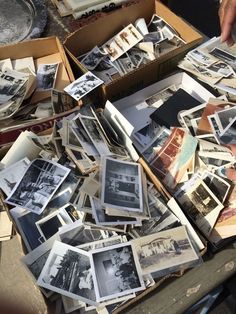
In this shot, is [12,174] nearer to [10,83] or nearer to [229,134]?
[10,83]

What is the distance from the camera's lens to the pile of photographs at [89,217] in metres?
1.06

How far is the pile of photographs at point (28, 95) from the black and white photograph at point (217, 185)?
583mm

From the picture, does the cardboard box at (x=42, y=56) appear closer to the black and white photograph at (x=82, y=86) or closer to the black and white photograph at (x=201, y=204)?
the black and white photograph at (x=82, y=86)

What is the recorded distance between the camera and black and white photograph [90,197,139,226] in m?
1.10

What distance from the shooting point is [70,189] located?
4.16 feet

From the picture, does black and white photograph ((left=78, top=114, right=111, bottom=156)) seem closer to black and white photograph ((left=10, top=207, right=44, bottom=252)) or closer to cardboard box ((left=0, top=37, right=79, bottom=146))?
cardboard box ((left=0, top=37, right=79, bottom=146))

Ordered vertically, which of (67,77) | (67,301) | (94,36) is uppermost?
(94,36)

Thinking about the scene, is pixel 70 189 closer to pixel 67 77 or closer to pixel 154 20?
pixel 67 77

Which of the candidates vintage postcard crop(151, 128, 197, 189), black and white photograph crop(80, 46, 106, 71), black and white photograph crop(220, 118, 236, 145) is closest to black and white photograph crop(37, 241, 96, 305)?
vintage postcard crop(151, 128, 197, 189)

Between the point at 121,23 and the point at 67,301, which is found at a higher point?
the point at 121,23

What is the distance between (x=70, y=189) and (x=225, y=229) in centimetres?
54

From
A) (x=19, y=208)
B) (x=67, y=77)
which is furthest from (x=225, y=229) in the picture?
(x=67, y=77)

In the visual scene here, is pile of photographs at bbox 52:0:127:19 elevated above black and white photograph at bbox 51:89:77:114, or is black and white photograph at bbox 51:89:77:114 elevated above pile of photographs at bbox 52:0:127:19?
pile of photographs at bbox 52:0:127:19

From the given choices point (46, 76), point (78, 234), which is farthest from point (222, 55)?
point (78, 234)
